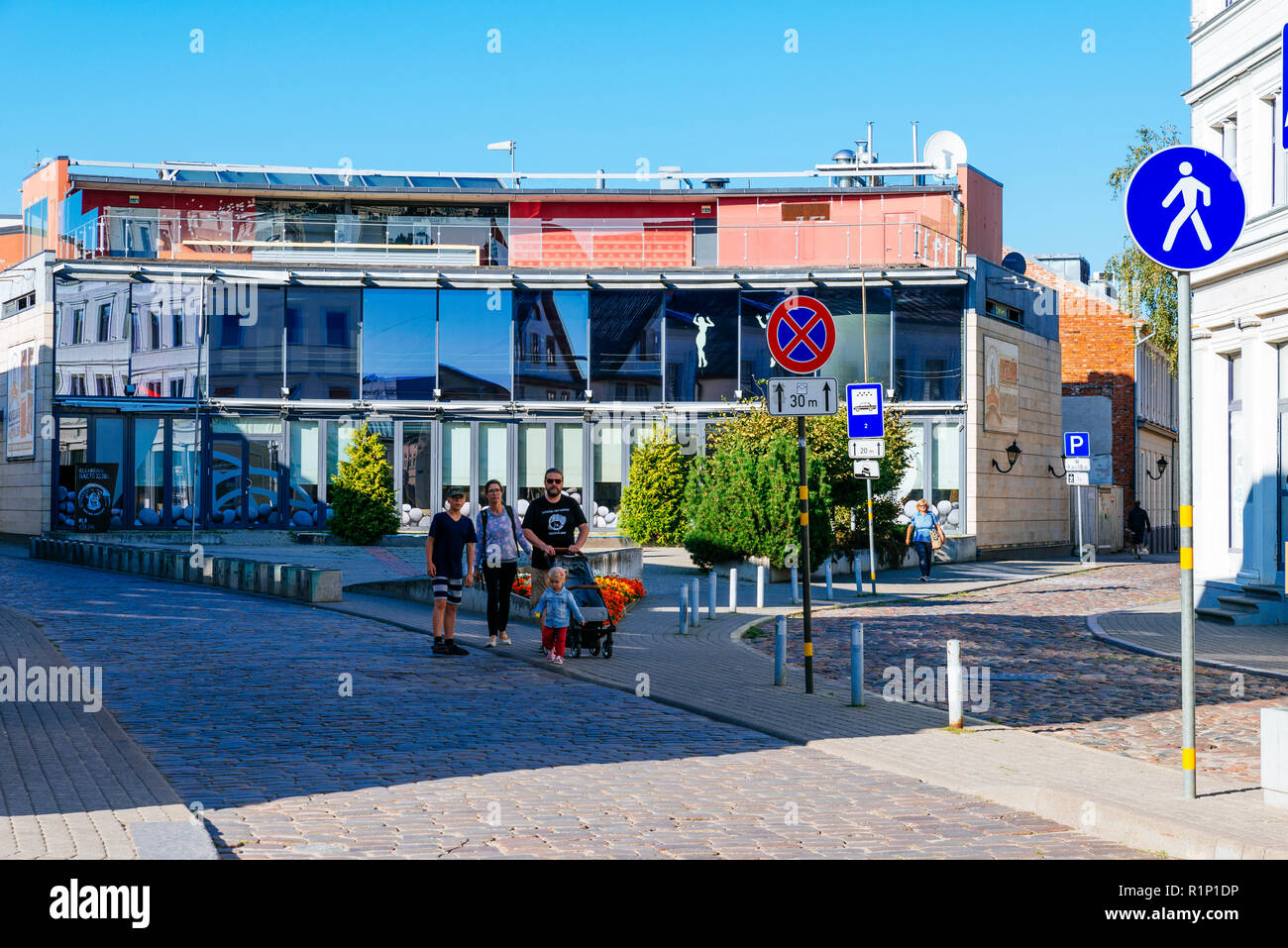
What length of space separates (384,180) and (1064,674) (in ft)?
118

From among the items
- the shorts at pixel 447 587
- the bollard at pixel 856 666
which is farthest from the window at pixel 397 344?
the bollard at pixel 856 666

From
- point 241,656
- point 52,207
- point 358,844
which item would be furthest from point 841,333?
point 358,844

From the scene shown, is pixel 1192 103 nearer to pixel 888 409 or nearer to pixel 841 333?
pixel 888 409

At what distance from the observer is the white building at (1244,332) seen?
19391 mm

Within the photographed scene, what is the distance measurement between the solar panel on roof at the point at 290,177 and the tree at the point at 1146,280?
24746 mm

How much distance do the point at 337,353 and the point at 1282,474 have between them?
84.6ft

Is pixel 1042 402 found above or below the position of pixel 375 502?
above

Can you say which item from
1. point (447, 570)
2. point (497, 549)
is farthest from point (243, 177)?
point (447, 570)

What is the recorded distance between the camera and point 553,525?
589 inches

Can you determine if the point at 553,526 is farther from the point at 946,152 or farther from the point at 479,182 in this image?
the point at 946,152

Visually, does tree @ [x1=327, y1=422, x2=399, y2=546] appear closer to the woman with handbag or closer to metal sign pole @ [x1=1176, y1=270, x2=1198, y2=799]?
the woman with handbag

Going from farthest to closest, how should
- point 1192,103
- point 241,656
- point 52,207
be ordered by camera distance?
point 52,207
point 1192,103
point 241,656
